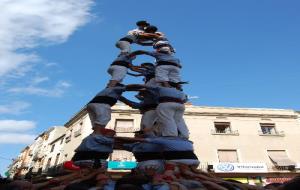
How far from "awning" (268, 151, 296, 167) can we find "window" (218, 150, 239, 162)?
3.38 metres

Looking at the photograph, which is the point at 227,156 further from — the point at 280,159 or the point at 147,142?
the point at 147,142

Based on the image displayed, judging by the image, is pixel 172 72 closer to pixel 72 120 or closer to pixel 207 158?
pixel 207 158

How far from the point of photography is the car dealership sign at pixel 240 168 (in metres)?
24.0

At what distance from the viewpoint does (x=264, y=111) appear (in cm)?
2875

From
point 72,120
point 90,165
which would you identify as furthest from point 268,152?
point 90,165

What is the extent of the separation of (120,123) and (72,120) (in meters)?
8.15

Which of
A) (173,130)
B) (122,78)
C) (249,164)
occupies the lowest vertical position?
(173,130)

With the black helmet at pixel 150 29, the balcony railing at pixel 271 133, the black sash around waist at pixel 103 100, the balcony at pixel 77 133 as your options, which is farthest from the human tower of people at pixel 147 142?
the balcony at pixel 77 133

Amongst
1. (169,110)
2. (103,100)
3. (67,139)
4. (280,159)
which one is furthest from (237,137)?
(103,100)

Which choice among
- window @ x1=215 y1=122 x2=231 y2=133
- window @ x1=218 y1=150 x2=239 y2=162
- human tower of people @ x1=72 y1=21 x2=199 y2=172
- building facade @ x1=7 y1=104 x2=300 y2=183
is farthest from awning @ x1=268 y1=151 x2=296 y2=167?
human tower of people @ x1=72 y1=21 x2=199 y2=172

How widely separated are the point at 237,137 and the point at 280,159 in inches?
167

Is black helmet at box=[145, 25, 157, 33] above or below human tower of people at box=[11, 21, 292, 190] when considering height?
above

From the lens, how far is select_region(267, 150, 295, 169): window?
2481 cm

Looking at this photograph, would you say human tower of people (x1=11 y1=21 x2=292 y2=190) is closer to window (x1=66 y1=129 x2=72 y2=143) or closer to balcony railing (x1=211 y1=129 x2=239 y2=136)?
balcony railing (x1=211 y1=129 x2=239 y2=136)
